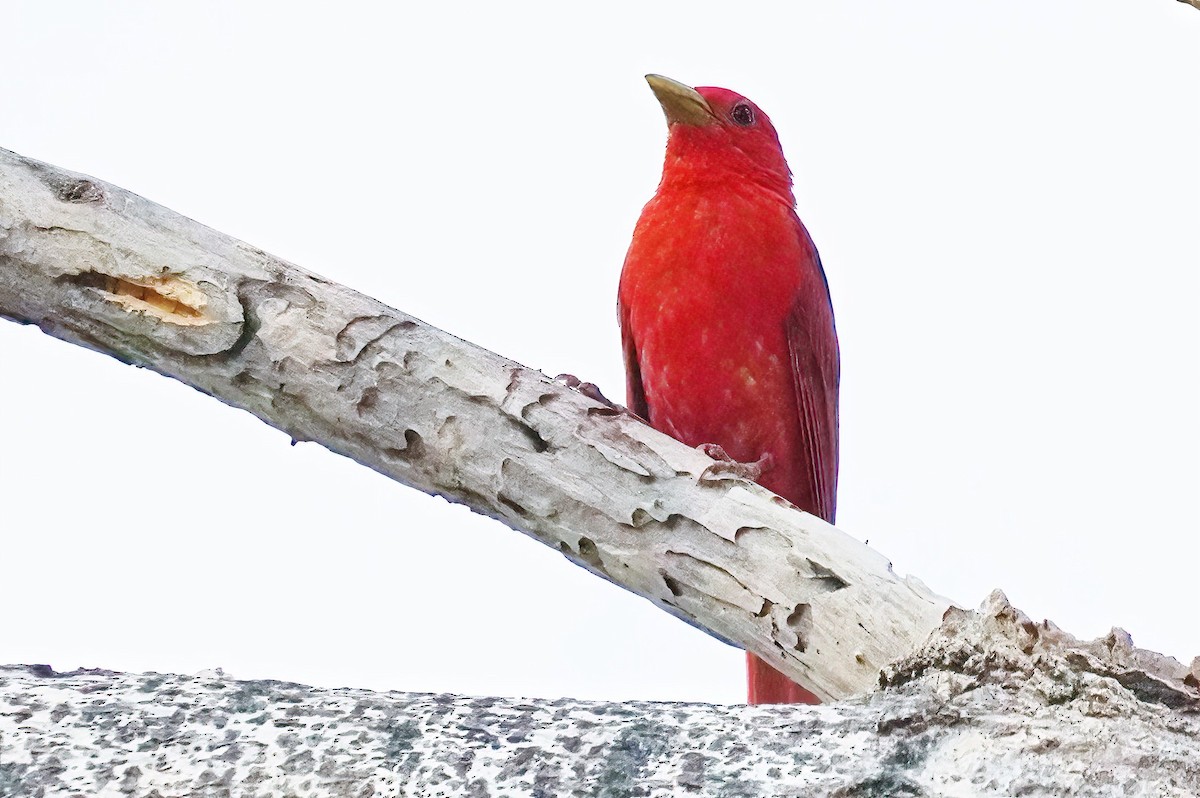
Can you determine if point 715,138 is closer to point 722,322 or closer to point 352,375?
point 722,322

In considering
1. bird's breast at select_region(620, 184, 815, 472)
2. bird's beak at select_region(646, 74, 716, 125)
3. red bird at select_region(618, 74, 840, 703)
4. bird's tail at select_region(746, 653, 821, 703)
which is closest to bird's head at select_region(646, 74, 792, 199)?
bird's beak at select_region(646, 74, 716, 125)

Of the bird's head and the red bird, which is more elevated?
the bird's head

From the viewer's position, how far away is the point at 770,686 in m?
3.79

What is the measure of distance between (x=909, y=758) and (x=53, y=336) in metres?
2.20

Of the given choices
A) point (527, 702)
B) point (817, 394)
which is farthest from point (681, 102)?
point (527, 702)

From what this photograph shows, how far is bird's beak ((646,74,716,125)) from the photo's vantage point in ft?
14.4

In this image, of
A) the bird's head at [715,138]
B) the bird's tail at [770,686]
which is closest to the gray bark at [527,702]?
the bird's tail at [770,686]

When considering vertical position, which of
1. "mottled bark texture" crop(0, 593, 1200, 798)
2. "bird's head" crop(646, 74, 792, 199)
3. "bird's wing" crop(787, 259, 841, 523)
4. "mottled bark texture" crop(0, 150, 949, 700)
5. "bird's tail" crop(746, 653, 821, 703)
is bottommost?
"mottled bark texture" crop(0, 593, 1200, 798)

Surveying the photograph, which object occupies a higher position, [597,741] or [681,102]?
[681,102]

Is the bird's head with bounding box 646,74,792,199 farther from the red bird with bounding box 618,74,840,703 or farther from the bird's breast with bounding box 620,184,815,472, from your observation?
the bird's breast with bounding box 620,184,815,472

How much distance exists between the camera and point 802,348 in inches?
159

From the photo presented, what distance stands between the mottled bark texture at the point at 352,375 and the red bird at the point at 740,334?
3.40 feet

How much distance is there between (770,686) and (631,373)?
109 cm

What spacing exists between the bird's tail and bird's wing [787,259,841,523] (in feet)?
1.82
